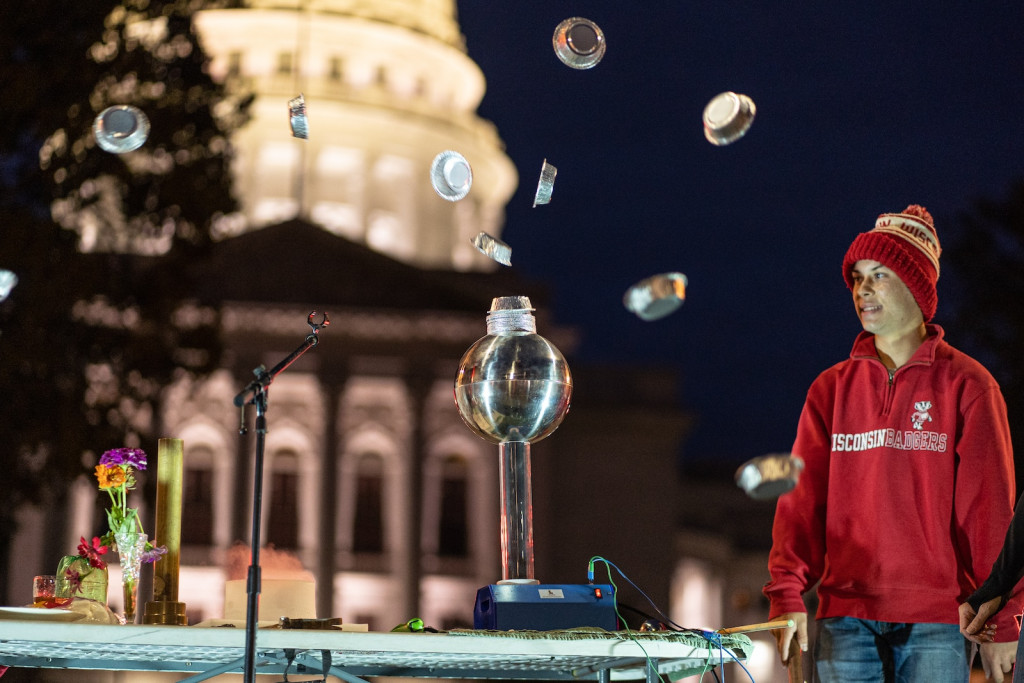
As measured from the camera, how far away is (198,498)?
4647 cm

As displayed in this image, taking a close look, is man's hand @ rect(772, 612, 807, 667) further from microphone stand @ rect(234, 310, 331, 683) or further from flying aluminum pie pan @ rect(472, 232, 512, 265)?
microphone stand @ rect(234, 310, 331, 683)

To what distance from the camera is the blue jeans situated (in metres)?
4.57

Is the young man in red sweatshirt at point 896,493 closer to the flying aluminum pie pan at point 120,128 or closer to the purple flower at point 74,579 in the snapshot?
the purple flower at point 74,579

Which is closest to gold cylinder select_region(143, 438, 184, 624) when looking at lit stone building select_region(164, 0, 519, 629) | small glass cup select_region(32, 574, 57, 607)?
small glass cup select_region(32, 574, 57, 607)

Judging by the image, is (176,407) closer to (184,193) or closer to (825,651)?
(184,193)

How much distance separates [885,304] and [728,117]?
0.89 meters

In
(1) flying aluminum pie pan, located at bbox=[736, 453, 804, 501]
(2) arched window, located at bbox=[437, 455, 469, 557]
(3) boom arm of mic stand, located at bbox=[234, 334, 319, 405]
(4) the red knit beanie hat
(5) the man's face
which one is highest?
(2) arched window, located at bbox=[437, 455, 469, 557]

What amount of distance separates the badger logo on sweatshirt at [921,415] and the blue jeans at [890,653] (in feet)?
2.31

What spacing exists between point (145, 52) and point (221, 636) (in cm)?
1743

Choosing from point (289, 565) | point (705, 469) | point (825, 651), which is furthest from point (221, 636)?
point (705, 469)

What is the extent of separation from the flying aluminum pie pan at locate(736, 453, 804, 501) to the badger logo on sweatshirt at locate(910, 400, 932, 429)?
0.53 metres

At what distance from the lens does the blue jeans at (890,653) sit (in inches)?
180

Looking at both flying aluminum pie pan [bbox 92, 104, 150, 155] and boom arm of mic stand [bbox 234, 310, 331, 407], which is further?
flying aluminum pie pan [bbox 92, 104, 150, 155]

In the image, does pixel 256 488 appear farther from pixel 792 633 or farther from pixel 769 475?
pixel 792 633
